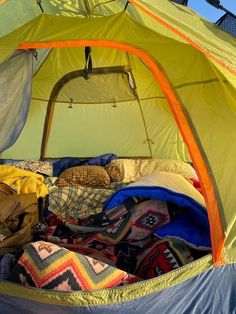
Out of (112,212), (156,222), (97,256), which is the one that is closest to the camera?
(97,256)

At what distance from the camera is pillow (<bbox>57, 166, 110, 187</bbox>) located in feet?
11.9

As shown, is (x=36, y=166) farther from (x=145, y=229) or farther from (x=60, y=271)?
(x=60, y=271)

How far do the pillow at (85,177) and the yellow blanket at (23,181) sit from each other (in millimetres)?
392

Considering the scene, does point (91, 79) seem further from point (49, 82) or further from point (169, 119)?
point (169, 119)

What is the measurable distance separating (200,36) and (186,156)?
2.05m

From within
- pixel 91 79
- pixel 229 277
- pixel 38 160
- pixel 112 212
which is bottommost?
pixel 229 277

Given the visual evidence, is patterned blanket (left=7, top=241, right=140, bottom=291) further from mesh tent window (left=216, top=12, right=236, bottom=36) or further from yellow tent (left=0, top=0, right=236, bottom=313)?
mesh tent window (left=216, top=12, right=236, bottom=36)

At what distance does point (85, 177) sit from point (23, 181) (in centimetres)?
76

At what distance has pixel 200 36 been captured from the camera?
226cm

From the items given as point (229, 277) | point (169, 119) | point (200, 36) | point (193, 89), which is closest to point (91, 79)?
point (169, 119)

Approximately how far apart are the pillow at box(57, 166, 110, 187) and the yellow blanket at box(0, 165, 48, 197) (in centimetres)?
39

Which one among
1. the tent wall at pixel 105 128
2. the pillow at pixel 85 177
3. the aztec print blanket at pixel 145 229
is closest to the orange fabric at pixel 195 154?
the aztec print blanket at pixel 145 229

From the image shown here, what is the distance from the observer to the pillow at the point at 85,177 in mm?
3631

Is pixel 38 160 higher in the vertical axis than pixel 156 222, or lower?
higher
